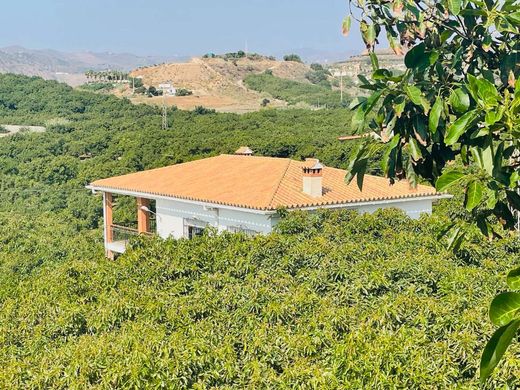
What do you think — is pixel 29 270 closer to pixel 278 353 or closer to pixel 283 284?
pixel 283 284

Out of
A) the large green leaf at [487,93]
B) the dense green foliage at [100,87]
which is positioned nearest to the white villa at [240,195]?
the large green leaf at [487,93]

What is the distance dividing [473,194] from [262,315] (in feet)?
15.0

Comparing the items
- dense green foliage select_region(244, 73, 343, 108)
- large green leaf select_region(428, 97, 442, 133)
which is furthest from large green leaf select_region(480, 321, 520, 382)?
dense green foliage select_region(244, 73, 343, 108)

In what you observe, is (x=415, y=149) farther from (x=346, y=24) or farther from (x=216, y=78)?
(x=216, y=78)

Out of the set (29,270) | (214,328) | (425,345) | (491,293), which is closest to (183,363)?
A: (214,328)

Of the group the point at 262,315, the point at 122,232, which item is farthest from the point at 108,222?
the point at 262,315

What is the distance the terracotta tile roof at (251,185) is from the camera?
48.2 feet

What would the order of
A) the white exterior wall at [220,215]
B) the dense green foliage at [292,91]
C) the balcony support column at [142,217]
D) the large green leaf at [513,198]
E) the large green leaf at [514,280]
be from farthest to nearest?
the dense green foliage at [292,91], the balcony support column at [142,217], the white exterior wall at [220,215], the large green leaf at [513,198], the large green leaf at [514,280]

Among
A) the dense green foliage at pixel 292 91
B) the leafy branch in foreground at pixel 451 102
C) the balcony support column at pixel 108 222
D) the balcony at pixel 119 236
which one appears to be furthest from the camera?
the dense green foliage at pixel 292 91

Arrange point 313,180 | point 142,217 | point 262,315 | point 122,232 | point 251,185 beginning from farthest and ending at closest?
point 122,232 < point 142,217 < point 251,185 < point 313,180 < point 262,315

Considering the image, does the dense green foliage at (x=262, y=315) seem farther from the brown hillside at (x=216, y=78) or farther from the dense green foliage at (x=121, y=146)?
the brown hillside at (x=216, y=78)

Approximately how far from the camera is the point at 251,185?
52.2ft

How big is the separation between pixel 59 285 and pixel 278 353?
148 inches

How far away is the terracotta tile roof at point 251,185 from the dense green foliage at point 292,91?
55975 millimetres
